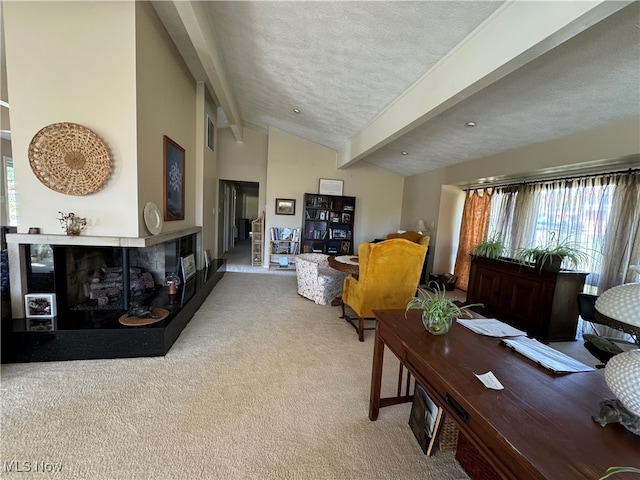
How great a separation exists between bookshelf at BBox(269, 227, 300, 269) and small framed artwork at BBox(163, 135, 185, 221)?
93.3 inches

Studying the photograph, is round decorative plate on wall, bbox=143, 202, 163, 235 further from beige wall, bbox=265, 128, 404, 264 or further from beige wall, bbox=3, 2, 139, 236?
beige wall, bbox=265, 128, 404, 264

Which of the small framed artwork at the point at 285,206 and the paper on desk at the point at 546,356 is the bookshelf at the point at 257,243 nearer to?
the small framed artwork at the point at 285,206

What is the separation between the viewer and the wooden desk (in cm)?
66

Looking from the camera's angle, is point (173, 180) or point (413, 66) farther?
point (173, 180)

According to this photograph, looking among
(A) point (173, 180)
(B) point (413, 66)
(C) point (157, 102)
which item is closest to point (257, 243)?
(A) point (173, 180)

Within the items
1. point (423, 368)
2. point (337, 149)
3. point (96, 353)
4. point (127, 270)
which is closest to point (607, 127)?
point (423, 368)

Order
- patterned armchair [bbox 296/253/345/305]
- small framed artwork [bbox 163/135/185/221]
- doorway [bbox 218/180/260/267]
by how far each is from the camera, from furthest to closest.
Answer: doorway [bbox 218/180/260/267]
patterned armchair [bbox 296/253/345/305]
small framed artwork [bbox 163/135/185/221]

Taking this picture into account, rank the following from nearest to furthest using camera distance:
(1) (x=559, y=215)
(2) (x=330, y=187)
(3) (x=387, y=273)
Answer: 1. (3) (x=387, y=273)
2. (1) (x=559, y=215)
3. (2) (x=330, y=187)

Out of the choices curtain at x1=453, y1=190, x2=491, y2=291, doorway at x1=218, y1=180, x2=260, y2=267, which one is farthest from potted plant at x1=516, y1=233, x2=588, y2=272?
doorway at x1=218, y1=180, x2=260, y2=267

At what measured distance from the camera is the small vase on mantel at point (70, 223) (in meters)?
2.28

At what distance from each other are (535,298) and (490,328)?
2068 millimetres

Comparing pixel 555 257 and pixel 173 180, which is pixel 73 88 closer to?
pixel 173 180

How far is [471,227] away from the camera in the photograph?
183 inches

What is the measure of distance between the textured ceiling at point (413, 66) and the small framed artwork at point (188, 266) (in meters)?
2.73
